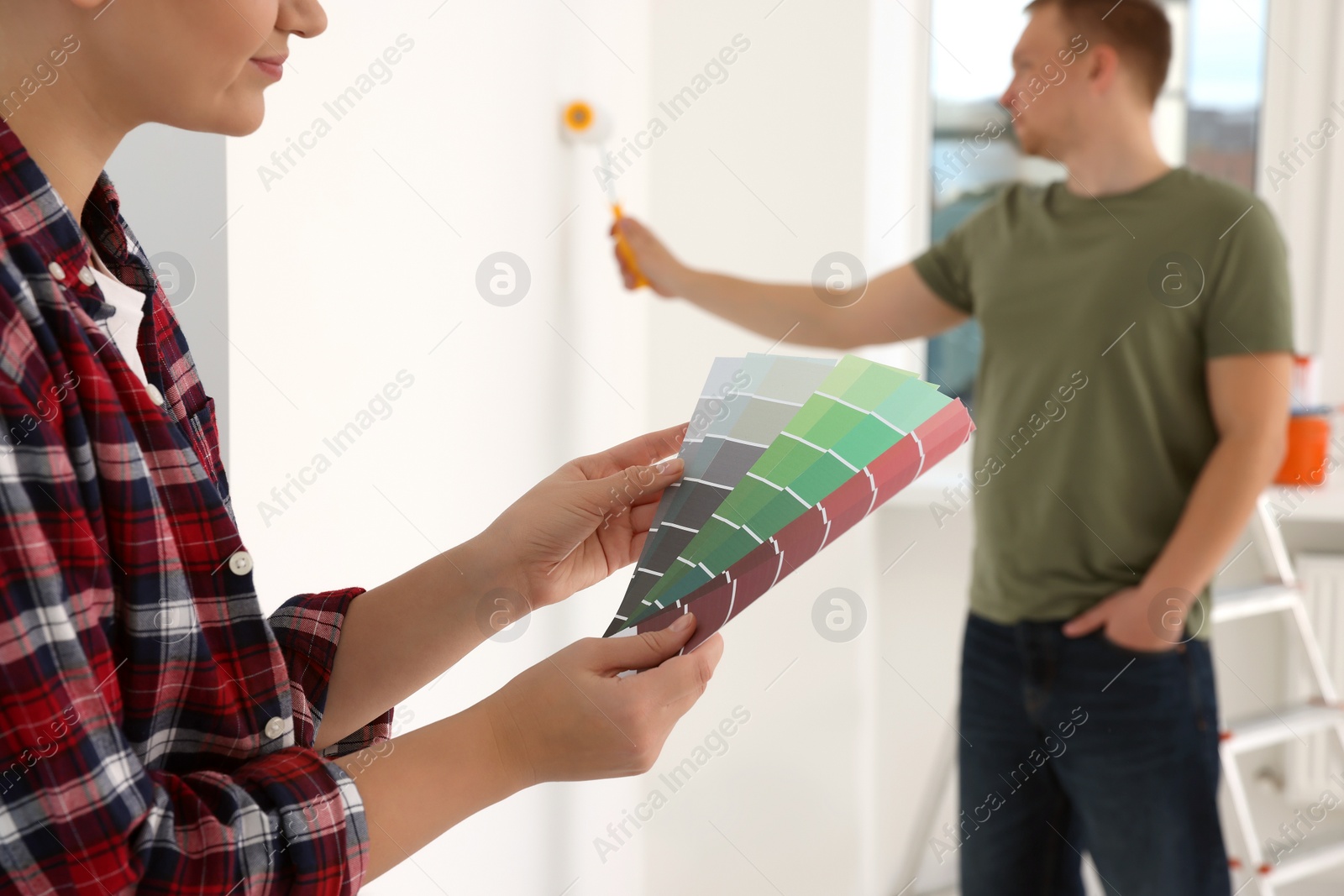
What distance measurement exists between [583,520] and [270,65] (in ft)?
1.13

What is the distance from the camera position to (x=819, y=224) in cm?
174

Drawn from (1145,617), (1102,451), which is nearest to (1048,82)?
(1102,451)

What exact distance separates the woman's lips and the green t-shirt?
1091mm

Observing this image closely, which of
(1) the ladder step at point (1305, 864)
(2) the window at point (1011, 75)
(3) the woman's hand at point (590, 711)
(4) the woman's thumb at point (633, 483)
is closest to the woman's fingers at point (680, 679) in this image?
(3) the woman's hand at point (590, 711)

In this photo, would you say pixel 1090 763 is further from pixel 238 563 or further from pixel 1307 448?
pixel 238 563

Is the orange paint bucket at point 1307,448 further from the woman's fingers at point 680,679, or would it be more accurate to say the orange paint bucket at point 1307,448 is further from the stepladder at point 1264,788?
the woman's fingers at point 680,679

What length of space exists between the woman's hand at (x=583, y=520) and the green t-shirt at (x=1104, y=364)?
81 cm

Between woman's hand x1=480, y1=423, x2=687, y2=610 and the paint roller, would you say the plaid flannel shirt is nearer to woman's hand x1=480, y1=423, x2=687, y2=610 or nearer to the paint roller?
woman's hand x1=480, y1=423, x2=687, y2=610

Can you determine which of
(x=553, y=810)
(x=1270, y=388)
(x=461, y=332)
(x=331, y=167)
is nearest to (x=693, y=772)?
(x=553, y=810)

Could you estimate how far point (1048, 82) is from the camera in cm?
144

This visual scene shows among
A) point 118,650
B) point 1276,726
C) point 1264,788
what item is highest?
point 118,650

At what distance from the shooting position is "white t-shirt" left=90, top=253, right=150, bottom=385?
1.91 ft

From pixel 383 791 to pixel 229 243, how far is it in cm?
52

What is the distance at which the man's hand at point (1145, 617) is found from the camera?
126 centimetres
